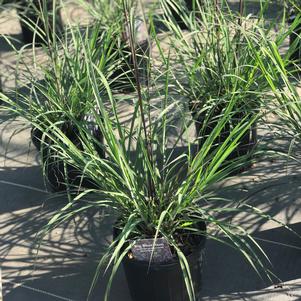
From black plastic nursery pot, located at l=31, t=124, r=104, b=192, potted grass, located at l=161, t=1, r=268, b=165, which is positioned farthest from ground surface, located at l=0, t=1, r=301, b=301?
potted grass, located at l=161, t=1, r=268, b=165

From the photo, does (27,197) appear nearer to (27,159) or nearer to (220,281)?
(27,159)

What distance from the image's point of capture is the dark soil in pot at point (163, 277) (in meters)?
1.92

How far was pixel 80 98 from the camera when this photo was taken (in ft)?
8.52

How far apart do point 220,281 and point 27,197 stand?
0.96m

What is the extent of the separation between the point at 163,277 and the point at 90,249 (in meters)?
0.52

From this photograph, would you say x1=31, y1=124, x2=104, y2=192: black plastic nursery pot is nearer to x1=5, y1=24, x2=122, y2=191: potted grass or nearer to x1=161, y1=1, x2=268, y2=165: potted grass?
x1=5, y1=24, x2=122, y2=191: potted grass

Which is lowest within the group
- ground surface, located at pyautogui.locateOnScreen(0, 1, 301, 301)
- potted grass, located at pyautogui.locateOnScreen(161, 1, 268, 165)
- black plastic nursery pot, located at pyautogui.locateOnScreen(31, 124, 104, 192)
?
ground surface, located at pyautogui.locateOnScreen(0, 1, 301, 301)

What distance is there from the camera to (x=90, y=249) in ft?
7.86

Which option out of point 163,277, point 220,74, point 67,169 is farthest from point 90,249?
point 220,74

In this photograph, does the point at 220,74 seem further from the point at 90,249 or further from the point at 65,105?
the point at 90,249

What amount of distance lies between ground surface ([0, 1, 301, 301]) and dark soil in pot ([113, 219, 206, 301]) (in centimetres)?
17

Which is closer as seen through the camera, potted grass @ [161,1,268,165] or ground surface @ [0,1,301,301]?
ground surface @ [0,1,301,301]

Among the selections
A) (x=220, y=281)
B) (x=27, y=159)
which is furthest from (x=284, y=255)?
(x=27, y=159)

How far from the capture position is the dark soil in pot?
1.92m
